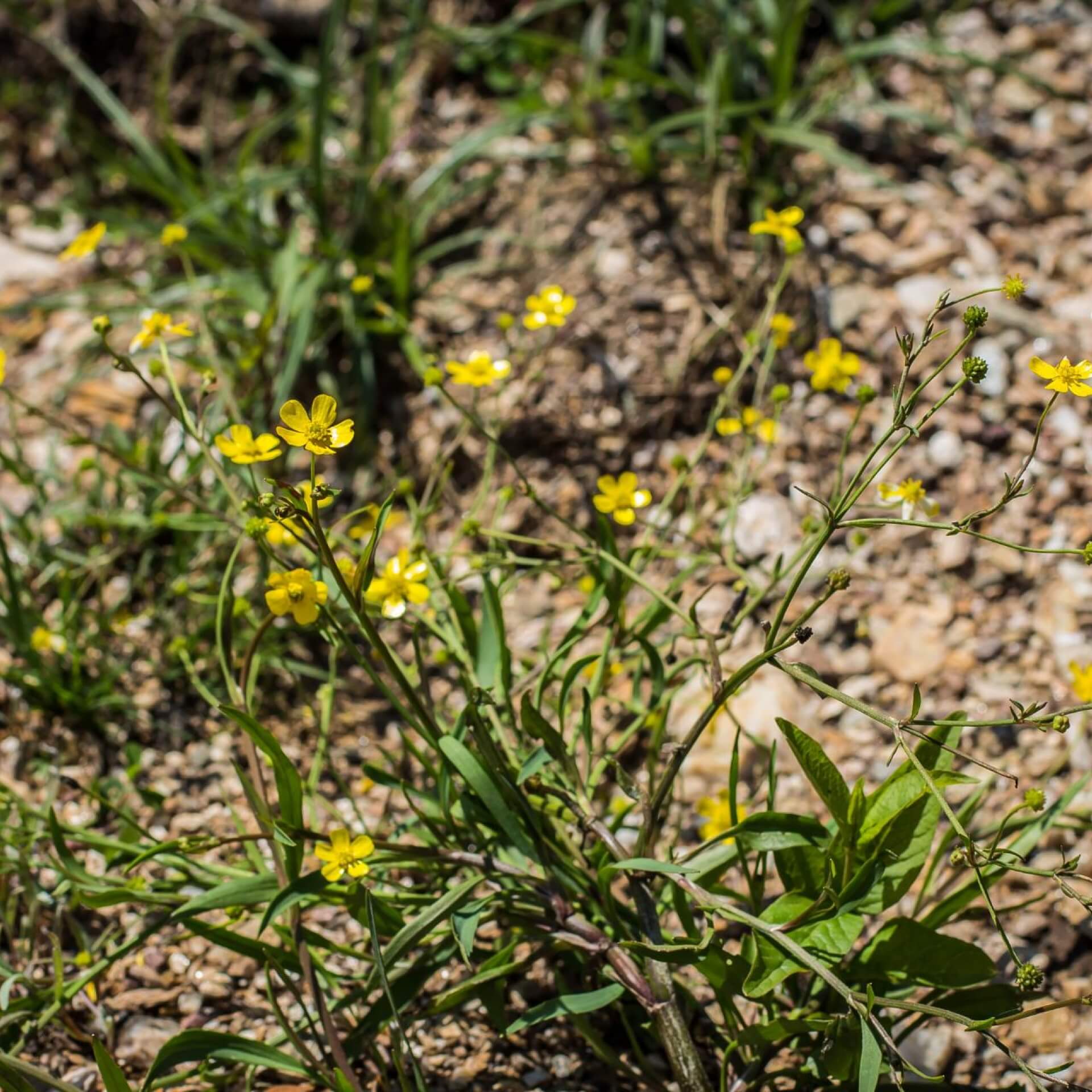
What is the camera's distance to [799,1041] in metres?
1.88

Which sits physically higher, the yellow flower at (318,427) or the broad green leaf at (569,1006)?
the yellow flower at (318,427)

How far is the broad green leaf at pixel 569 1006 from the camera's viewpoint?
171 centimetres

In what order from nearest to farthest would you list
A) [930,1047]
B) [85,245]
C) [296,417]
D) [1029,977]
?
[1029,977], [296,417], [930,1047], [85,245]

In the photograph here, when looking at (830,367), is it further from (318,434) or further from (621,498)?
(318,434)

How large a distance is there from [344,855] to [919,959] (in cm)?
90

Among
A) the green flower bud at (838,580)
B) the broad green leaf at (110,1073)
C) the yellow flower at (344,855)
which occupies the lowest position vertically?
the broad green leaf at (110,1073)

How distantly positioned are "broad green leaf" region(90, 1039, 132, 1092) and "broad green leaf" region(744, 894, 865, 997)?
0.93 meters

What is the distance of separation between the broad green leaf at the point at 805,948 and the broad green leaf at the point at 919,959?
117 mm

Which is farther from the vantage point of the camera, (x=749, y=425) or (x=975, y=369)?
(x=749, y=425)

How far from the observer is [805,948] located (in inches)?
65.2

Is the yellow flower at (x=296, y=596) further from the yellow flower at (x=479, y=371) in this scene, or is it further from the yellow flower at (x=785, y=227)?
the yellow flower at (x=785, y=227)

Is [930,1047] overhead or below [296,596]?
below

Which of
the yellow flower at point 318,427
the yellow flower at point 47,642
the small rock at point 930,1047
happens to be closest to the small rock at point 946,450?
the small rock at point 930,1047

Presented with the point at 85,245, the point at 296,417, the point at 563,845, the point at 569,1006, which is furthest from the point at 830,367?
the point at 85,245
